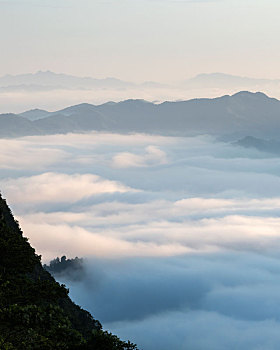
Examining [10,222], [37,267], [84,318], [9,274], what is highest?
[10,222]

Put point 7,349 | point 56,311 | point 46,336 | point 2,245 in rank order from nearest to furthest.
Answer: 1. point 7,349
2. point 46,336
3. point 56,311
4. point 2,245

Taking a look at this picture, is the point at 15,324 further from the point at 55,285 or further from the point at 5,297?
the point at 55,285

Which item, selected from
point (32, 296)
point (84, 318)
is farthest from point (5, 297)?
point (84, 318)

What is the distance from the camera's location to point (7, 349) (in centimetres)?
1772

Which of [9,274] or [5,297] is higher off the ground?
[9,274]

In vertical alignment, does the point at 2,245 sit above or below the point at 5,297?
above

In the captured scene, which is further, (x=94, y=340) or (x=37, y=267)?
(x=37, y=267)

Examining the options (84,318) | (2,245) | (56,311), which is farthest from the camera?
(84,318)

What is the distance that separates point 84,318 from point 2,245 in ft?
106

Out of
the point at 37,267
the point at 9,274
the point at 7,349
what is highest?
the point at 37,267

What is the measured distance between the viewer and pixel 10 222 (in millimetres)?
63312

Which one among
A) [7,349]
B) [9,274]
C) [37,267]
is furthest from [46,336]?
[37,267]

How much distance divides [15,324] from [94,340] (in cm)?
337

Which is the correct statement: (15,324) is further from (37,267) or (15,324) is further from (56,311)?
(37,267)
